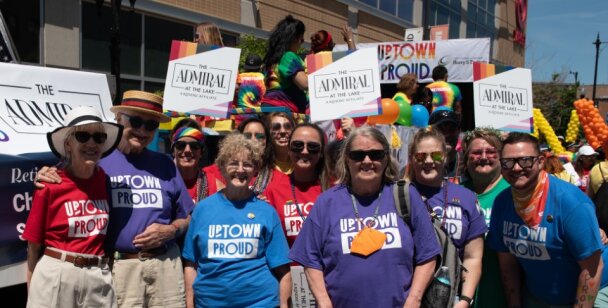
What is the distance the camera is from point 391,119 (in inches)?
257

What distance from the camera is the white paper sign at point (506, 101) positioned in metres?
5.04

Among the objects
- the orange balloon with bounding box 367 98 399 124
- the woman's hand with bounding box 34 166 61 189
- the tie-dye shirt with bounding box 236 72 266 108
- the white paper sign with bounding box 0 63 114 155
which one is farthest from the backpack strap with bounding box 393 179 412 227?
the tie-dye shirt with bounding box 236 72 266 108

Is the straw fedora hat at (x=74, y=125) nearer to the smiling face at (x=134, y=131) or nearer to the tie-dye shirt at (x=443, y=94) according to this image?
the smiling face at (x=134, y=131)

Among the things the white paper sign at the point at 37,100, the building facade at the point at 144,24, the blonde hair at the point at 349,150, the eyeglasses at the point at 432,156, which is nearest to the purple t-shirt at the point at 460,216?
the eyeglasses at the point at 432,156

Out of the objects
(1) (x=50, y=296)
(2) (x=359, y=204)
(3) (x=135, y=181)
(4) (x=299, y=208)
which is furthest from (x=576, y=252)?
(1) (x=50, y=296)

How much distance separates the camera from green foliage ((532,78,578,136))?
29.2 m

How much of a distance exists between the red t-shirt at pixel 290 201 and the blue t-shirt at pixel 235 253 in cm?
25

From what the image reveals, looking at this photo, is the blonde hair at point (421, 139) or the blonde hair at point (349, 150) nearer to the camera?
the blonde hair at point (349, 150)

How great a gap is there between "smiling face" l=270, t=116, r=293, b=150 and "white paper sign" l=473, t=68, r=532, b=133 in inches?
75.1

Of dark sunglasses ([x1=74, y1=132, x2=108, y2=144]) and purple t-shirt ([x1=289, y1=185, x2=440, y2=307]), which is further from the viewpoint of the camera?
dark sunglasses ([x1=74, y1=132, x2=108, y2=144])

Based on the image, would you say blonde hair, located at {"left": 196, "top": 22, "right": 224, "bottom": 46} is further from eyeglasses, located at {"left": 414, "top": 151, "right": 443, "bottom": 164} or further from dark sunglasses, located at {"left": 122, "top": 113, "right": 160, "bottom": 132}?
eyeglasses, located at {"left": 414, "top": 151, "right": 443, "bottom": 164}

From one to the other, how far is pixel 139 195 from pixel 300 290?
1.12 meters

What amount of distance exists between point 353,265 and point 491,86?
9.70ft

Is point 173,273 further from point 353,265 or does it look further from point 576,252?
point 576,252
